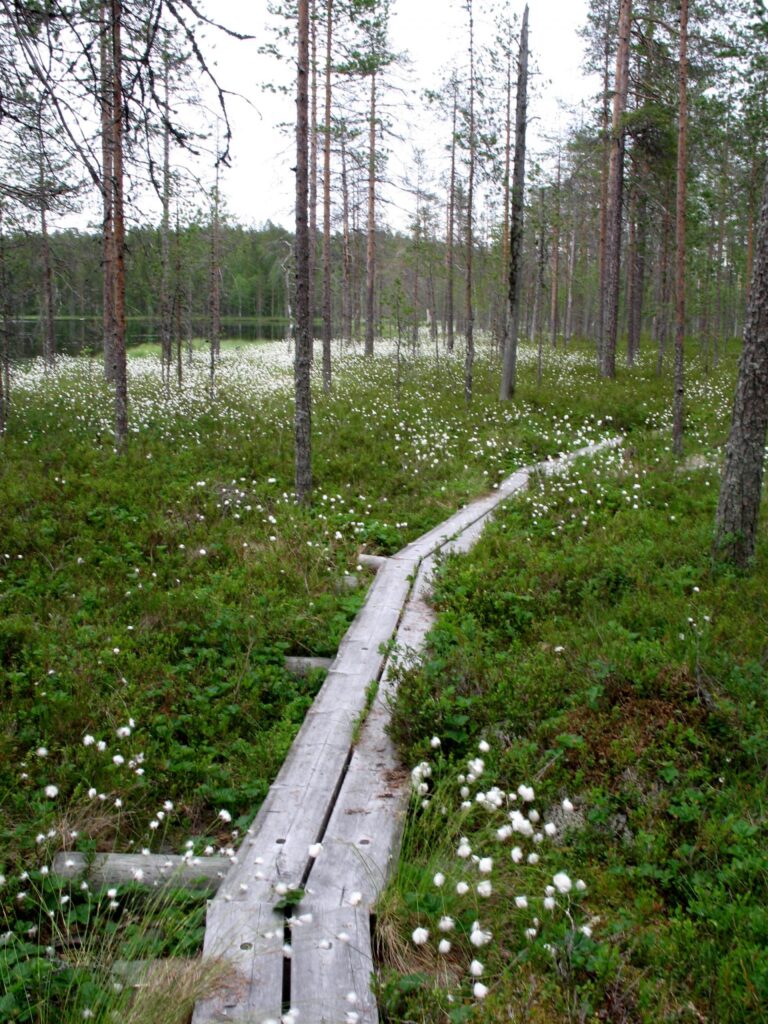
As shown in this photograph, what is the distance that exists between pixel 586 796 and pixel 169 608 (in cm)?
465

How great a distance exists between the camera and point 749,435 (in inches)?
286

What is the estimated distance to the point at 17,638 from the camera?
670 cm

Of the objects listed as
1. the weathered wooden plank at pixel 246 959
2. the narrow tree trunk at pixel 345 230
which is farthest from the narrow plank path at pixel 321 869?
the narrow tree trunk at pixel 345 230

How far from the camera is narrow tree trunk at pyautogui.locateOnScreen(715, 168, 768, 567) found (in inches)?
273

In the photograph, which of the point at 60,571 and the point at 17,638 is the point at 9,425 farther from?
the point at 17,638

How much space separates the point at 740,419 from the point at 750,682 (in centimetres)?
317

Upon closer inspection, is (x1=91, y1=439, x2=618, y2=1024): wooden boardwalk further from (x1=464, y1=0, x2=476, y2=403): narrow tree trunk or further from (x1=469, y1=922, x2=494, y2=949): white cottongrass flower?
(x1=464, y1=0, x2=476, y2=403): narrow tree trunk

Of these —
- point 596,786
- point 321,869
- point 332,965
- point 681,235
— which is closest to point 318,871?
point 321,869

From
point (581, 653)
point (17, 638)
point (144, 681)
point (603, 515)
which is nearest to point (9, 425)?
point (17, 638)

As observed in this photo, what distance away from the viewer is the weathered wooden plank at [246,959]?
303cm

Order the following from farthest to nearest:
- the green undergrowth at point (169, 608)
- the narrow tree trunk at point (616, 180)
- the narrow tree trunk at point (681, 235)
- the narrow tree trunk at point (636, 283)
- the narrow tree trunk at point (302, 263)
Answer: the narrow tree trunk at point (636, 283) < the narrow tree trunk at point (616, 180) < the narrow tree trunk at point (681, 235) < the narrow tree trunk at point (302, 263) < the green undergrowth at point (169, 608)

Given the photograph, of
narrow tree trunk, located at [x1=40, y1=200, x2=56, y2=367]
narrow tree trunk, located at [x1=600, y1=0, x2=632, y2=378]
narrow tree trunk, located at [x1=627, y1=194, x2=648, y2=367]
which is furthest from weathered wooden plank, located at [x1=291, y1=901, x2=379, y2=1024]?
narrow tree trunk, located at [x1=627, y1=194, x2=648, y2=367]

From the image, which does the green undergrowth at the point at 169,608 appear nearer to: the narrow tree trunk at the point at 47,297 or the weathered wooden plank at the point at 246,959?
the weathered wooden plank at the point at 246,959

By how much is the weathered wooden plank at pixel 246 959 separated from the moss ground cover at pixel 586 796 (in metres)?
0.51
